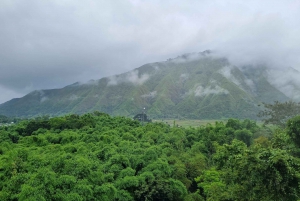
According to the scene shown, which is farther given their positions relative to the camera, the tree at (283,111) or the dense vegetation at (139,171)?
the tree at (283,111)

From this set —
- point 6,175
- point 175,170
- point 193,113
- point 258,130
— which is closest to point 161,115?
point 193,113

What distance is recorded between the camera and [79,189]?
17.9m

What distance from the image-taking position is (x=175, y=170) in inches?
1241

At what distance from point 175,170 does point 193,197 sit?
4.61 m

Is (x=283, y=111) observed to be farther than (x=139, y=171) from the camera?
Yes

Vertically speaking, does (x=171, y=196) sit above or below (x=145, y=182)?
below

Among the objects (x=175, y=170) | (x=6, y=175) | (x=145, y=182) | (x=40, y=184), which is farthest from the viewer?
(x=175, y=170)

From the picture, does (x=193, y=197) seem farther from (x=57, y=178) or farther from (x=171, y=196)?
(x=57, y=178)

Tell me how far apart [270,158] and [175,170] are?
18.9 metres

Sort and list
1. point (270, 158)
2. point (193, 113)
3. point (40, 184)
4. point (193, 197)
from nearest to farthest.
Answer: point (270, 158)
point (40, 184)
point (193, 197)
point (193, 113)

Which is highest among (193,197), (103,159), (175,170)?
(103,159)

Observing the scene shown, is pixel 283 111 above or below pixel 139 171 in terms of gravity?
above

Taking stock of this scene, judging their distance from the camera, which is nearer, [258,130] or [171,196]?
[171,196]

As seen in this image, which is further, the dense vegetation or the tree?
the tree
